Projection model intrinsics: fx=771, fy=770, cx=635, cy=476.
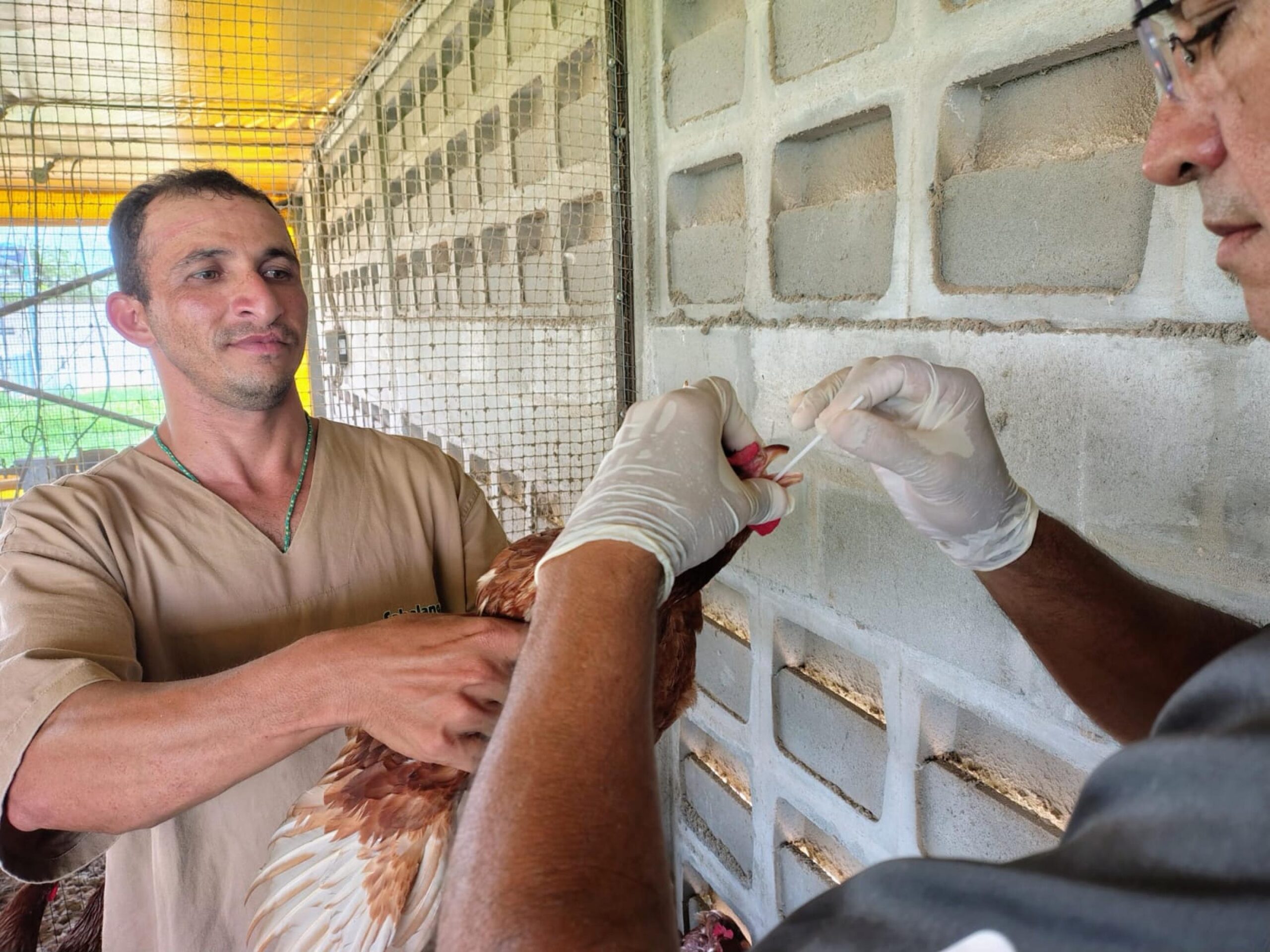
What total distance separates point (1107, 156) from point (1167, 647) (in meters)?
0.70

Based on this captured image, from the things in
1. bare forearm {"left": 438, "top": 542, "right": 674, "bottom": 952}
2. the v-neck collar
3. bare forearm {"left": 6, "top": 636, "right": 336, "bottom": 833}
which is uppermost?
the v-neck collar

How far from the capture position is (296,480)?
5.07 feet

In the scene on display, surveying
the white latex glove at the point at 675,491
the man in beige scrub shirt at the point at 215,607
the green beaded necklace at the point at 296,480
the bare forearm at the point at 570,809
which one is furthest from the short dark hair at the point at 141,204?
the bare forearm at the point at 570,809

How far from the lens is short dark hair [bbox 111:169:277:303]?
151 centimetres

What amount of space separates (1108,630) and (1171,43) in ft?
2.34

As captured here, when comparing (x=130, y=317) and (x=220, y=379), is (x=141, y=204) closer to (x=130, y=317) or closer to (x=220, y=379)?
(x=130, y=317)

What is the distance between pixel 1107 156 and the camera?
1.11 m

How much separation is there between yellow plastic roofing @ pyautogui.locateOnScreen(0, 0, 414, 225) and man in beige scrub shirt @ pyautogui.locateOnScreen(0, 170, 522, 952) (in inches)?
56.9

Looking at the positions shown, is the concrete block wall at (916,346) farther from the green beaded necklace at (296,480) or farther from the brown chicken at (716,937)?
the green beaded necklace at (296,480)

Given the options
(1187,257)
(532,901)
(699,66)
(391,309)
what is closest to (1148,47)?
(1187,257)

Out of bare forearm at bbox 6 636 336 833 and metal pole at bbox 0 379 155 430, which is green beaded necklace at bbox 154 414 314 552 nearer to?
bare forearm at bbox 6 636 336 833

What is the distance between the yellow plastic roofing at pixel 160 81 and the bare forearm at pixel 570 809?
2595mm

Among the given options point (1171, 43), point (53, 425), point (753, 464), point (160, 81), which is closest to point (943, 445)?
point (753, 464)

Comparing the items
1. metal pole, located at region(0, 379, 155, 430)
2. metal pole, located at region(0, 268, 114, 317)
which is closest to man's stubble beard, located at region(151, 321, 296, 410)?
metal pole, located at region(0, 379, 155, 430)
